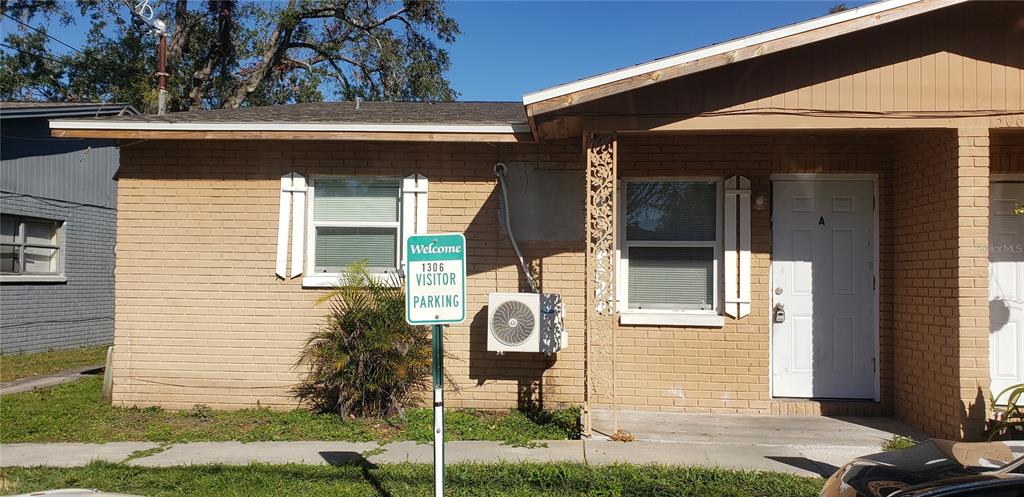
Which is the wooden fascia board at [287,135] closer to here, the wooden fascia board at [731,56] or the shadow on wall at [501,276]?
the shadow on wall at [501,276]

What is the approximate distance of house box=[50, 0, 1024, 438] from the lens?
7.64 metres

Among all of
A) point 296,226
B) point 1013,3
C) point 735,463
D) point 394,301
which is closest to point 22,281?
point 296,226

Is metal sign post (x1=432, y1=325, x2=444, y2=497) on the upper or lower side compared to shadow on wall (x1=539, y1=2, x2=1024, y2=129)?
lower

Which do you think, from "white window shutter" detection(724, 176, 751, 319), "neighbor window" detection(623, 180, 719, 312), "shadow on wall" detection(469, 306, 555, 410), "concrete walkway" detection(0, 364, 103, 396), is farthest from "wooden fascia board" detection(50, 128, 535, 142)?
"concrete walkway" detection(0, 364, 103, 396)

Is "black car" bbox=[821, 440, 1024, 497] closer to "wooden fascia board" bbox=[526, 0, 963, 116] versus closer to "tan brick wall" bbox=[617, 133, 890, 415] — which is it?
"wooden fascia board" bbox=[526, 0, 963, 116]

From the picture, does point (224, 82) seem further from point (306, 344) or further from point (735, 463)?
point (735, 463)

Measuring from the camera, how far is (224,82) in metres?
24.2

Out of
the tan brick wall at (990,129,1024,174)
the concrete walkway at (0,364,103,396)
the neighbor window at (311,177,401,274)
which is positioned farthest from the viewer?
the concrete walkway at (0,364,103,396)

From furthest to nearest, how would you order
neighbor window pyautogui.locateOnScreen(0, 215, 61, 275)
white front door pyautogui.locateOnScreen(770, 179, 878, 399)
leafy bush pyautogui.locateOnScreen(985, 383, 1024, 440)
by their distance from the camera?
1. neighbor window pyautogui.locateOnScreen(0, 215, 61, 275)
2. white front door pyautogui.locateOnScreen(770, 179, 878, 399)
3. leafy bush pyautogui.locateOnScreen(985, 383, 1024, 440)

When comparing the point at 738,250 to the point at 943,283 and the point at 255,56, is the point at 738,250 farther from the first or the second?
the point at 255,56

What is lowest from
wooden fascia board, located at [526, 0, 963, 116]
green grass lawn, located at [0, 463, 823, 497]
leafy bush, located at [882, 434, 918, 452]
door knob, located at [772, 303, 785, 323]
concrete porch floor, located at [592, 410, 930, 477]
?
green grass lawn, located at [0, 463, 823, 497]

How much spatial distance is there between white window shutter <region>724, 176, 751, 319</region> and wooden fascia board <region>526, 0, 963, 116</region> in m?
1.91

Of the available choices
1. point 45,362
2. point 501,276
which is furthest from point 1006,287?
point 45,362

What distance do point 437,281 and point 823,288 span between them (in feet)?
17.2
